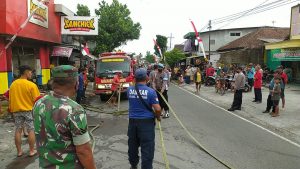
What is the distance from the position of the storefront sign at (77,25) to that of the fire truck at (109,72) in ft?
23.2

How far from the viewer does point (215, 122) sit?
36.0ft

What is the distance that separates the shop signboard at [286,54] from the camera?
23.5 metres

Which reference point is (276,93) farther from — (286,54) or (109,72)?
(286,54)

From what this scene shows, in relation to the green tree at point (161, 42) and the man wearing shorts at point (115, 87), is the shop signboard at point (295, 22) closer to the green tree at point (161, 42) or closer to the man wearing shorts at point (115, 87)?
the man wearing shorts at point (115, 87)

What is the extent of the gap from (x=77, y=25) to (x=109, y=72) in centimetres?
849

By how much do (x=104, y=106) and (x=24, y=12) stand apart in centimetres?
656

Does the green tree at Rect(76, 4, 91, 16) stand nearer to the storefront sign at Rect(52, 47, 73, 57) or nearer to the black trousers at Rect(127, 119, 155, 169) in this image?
the storefront sign at Rect(52, 47, 73, 57)

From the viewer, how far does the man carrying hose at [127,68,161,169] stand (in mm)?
5273

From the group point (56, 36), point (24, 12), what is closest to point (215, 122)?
point (24, 12)

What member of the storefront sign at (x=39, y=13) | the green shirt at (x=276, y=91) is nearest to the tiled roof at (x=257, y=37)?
the storefront sign at (x=39, y=13)

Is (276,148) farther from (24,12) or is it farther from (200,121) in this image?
(24,12)

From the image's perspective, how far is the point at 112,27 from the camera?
38.9m

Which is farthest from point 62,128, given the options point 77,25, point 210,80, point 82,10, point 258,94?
point 82,10

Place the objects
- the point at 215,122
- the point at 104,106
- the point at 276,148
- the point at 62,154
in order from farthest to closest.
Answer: the point at 104,106, the point at 215,122, the point at 276,148, the point at 62,154
